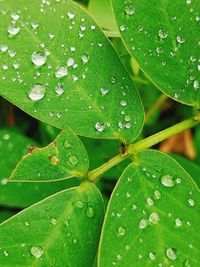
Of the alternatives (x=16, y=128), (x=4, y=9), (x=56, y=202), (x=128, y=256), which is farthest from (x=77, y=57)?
(x=16, y=128)

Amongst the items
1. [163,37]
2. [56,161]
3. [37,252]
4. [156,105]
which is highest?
[163,37]

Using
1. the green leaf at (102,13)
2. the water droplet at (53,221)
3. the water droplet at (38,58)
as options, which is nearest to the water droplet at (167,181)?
the water droplet at (53,221)

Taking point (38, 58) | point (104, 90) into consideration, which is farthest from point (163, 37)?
point (38, 58)

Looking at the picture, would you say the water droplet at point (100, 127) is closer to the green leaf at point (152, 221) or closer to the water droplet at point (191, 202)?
the green leaf at point (152, 221)

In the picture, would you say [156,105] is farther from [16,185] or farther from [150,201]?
[150,201]

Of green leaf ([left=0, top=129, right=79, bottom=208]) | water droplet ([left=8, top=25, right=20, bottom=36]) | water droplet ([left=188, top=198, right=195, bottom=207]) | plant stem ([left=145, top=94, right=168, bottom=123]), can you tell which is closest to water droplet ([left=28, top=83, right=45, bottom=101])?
water droplet ([left=8, top=25, right=20, bottom=36])

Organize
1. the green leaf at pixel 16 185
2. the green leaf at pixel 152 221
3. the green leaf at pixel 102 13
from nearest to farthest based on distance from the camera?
the green leaf at pixel 152 221 < the green leaf at pixel 102 13 < the green leaf at pixel 16 185

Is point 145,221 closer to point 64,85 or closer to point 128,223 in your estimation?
point 128,223
